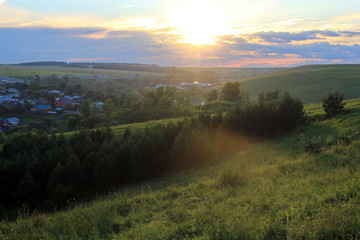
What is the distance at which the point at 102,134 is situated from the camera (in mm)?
24797

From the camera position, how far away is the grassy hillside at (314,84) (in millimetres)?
66500

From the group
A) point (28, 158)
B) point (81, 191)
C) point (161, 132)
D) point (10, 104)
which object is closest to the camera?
point (81, 191)

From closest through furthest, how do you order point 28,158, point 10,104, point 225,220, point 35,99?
1. point 225,220
2. point 28,158
3. point 10,104
4. point 35,99

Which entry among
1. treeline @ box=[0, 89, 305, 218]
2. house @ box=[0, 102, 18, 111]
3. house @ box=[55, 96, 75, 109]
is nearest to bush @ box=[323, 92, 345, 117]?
treeline @ box=[0, 89, 305, 218]

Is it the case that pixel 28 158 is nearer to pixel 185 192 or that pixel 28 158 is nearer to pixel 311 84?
pixel 185 192

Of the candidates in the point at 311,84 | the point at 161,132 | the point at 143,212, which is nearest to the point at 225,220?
the point at 143,212

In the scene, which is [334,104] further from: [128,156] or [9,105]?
[9,105]

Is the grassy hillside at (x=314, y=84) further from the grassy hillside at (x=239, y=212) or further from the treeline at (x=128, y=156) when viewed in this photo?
the grassy hillside at (x=239, y=212)

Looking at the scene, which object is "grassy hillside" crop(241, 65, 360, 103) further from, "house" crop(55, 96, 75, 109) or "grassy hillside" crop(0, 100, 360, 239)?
"house" crop(55, 96, 75, 109)

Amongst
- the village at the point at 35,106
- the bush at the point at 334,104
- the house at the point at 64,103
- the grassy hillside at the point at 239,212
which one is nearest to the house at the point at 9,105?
the village at the point at 35,106

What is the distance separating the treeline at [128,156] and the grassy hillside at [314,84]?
4556cm

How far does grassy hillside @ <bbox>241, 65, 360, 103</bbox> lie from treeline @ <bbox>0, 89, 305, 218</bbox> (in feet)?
149

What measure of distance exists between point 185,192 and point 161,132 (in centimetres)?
1290

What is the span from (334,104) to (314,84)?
64213mm
